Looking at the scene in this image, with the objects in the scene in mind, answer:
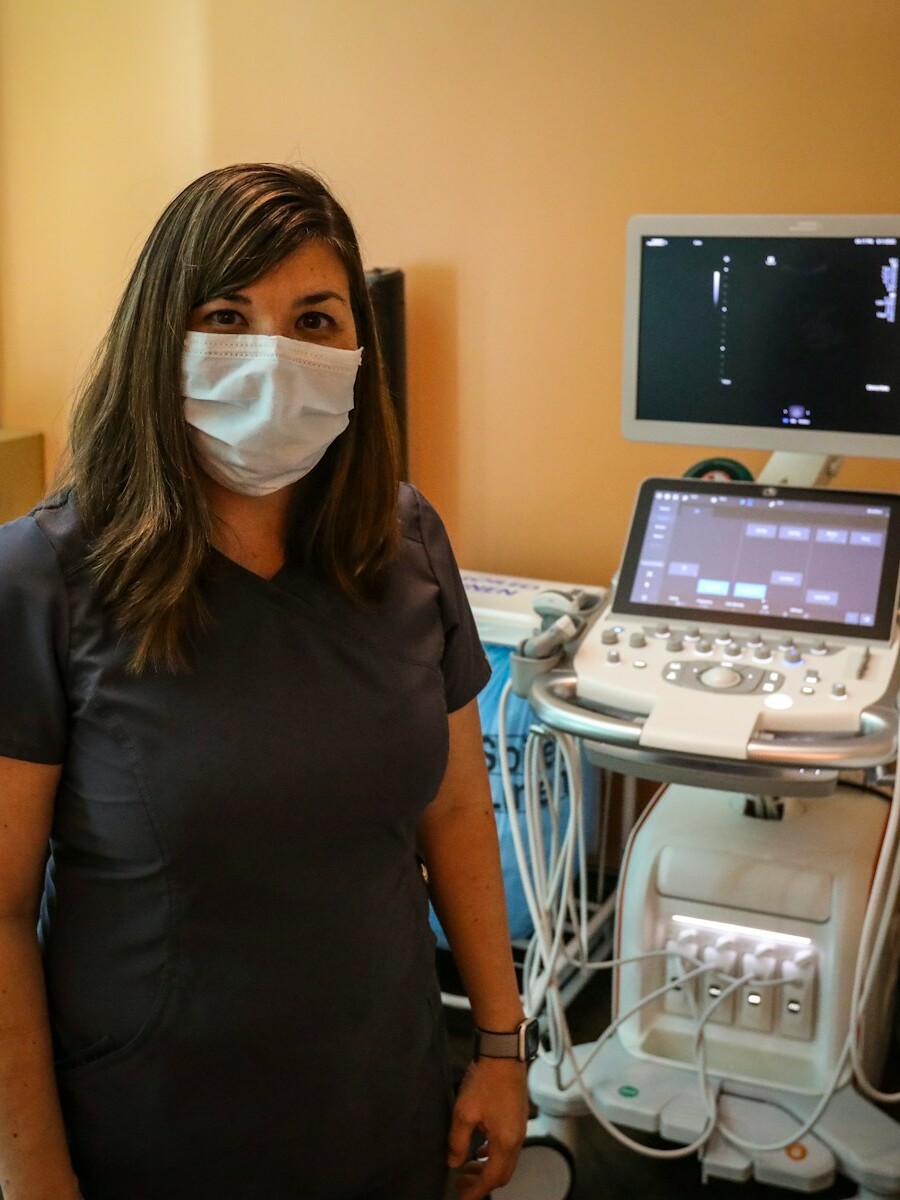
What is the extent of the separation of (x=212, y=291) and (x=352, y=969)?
582 millimetres

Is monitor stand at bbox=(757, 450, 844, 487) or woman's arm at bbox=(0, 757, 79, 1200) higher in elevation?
monitor stand at bbox=(757, 450, 844, 487)

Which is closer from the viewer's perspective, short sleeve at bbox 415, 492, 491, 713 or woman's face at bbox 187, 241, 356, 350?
woman's face at bbox 187, 241, 356, 350

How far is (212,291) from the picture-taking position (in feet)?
3.59

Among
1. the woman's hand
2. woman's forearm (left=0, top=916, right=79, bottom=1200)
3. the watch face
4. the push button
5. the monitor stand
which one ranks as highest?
the monitor stand

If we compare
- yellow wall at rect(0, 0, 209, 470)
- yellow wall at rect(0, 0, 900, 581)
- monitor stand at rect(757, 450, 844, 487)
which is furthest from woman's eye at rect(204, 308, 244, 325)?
yellow wall at rect(0, 0, 209, 470)

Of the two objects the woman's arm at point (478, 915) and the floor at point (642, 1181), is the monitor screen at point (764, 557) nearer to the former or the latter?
the woman's arm at point (478, 915)

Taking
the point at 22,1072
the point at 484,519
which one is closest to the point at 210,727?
the point at 22,1072

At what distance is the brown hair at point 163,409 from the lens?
1.05 metres

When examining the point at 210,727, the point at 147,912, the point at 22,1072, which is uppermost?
the point at 210,727

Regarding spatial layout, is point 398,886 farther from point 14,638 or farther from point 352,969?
point 14,638

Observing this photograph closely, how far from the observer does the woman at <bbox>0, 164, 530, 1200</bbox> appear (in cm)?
105

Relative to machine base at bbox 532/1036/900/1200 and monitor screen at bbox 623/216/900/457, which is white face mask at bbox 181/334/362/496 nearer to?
monitor screen at bbox 623/216/900/457

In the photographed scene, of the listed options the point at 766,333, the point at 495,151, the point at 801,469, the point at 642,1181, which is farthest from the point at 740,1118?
the point at 495,151

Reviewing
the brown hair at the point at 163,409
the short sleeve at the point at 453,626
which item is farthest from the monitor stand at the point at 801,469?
the brown hair at the point at 163,409
